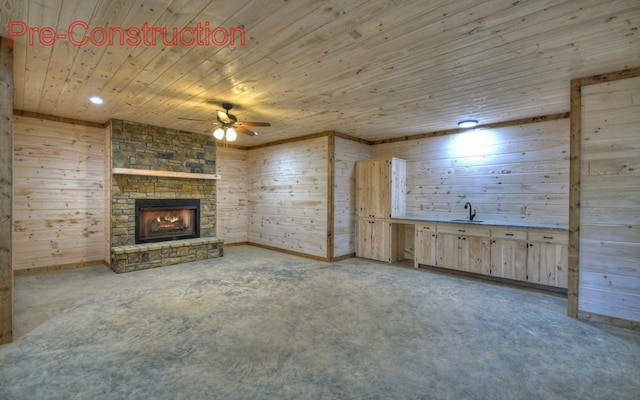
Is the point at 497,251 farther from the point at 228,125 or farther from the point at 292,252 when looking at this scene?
the point at 228,125

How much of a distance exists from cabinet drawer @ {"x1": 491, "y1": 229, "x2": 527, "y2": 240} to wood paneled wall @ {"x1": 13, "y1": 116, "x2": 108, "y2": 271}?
6.83 m

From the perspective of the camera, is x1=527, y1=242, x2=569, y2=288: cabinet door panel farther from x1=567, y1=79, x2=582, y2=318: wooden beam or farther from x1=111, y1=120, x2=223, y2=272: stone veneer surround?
x1=111, y1=120, x2=223, y2=272: stone veneer surround

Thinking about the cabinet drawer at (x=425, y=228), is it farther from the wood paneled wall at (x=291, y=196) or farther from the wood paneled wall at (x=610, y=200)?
the wood paneled wall at (x=610, y=200)

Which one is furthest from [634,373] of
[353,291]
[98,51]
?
[98,51]

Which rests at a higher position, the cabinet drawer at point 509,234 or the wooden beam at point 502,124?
the wooden beam at point 502,124

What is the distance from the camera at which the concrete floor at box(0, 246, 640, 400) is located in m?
2.00

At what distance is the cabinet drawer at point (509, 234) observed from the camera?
4296mm

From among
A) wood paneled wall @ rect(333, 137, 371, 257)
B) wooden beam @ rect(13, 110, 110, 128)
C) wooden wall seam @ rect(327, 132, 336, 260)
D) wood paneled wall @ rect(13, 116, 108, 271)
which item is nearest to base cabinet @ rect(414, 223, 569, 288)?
wood paneled wall @ rect(333, 137, 371, 257)

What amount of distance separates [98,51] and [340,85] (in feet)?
7.82

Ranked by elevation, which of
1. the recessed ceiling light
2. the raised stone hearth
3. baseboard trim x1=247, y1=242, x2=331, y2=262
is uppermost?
the recessed ceiling light

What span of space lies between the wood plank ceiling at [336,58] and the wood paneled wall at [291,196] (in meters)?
1.72

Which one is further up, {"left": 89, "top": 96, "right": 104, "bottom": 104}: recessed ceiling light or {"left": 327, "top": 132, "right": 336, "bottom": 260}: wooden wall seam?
{"left": 89, "top": 96, "right": 104, "bottom": 104}: recessed ceiling light

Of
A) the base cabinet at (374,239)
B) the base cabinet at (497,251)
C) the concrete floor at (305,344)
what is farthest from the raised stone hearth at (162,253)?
the base cabinet at (497,251)

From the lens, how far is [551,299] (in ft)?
12.6
